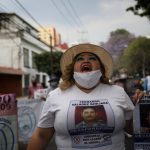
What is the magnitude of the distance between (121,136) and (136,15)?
1713cm

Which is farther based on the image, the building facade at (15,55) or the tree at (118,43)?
the tree at (118,43)

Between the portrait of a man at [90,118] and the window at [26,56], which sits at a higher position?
the window at [26,56]

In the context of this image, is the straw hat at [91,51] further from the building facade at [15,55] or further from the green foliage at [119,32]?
the green foliage at [119,32]

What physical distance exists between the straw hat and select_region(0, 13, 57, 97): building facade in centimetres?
3864

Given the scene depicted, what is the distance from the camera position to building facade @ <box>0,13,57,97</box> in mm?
45438

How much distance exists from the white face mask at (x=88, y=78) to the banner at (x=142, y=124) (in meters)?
0.61

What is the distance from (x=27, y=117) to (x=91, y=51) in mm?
6555

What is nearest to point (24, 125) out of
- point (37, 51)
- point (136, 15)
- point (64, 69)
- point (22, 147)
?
point (22, 147)

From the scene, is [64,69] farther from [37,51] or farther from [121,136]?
[37,51]

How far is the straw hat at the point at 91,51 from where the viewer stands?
145 inches

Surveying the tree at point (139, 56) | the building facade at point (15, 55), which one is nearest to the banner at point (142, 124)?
the building facade at point (15, 55)

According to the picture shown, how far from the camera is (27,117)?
1004 centimetres

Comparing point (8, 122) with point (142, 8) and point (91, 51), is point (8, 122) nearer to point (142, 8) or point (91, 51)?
point (91, 51)

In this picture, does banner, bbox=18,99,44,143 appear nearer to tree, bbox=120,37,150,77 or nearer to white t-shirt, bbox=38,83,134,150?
white t-shirt, bbox=38,83,134,150
